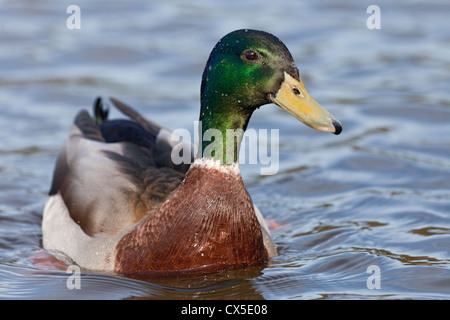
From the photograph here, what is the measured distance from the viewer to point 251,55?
5.48m

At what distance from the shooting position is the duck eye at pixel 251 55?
18.0 ft

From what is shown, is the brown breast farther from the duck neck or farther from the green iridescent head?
the green iridescent head

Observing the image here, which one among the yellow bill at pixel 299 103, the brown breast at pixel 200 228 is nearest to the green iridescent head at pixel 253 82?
the yellow bill at pixel 299 103

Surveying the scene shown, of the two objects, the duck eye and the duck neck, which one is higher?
the duck eye

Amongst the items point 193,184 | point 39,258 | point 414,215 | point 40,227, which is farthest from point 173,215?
point 414,215

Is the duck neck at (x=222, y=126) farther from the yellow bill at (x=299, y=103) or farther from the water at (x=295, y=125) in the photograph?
the water at (x=295, y=125)

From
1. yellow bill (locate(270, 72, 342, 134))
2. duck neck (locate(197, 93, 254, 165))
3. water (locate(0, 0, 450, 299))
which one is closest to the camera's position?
yellow bill (locate(270, 72, 342, 134))

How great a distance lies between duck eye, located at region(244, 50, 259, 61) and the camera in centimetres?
548

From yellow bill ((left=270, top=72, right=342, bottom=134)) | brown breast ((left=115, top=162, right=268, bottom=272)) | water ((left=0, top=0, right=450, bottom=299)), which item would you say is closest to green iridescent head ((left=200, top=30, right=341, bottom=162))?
yellow bill ((left=270, top=72, right=342, bottom=134))

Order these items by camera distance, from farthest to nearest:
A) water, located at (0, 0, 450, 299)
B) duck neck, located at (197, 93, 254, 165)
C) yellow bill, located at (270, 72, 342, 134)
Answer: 1. water, located at (0, 0, 450, 299)
2. duck neck, located at (197, 93, 254, 165)
3. yellow bill, located at (270, 72, 342, 134)

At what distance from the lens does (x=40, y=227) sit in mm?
7316

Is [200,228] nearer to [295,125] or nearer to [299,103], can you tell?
[299,103]

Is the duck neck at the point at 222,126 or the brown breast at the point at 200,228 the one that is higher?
the duck neck at the point at 222,126
